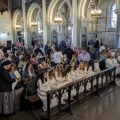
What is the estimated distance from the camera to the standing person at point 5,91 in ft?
11.5

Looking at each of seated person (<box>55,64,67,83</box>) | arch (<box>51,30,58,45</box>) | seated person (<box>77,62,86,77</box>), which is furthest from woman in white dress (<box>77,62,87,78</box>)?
arch (<box>51,30,58,45</box>)

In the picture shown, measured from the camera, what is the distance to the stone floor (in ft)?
11.8

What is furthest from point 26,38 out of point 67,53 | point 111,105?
point 111,105

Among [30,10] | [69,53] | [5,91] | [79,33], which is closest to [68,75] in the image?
[5,91]

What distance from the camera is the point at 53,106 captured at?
3881mm

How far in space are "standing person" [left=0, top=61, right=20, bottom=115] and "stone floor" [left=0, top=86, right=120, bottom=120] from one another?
0.72 ft

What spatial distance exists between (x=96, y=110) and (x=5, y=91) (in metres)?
2.47

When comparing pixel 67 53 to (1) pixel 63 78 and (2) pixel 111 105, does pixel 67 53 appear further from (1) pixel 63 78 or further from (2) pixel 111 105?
(2) pixel 111 105

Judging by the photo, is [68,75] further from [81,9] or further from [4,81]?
[81,9]

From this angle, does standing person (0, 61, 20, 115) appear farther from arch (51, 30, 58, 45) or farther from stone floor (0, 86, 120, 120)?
arch (51, 30, 58, 45)

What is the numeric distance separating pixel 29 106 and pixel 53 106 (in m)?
0.66

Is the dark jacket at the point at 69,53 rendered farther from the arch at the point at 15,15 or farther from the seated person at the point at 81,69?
the arch at the point at 15,15

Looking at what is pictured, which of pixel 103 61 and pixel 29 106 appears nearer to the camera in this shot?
pixel 29 106

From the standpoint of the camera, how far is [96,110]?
12.8ft
